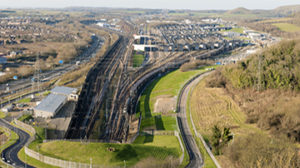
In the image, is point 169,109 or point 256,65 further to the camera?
point 256,65

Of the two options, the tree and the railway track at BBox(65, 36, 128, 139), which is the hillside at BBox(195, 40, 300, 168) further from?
the railway track at BBox(65, 36, 128, 139)

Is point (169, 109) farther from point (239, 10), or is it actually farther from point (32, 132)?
point (239, 10)

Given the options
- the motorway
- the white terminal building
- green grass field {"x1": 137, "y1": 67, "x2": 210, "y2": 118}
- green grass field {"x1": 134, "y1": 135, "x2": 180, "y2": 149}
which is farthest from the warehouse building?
green grass field {"x1": 134, "y1": 135, "x2": 180, "y2": 149}

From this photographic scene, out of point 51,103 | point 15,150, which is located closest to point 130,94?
point 51,103

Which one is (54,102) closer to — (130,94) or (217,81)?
(130,94)

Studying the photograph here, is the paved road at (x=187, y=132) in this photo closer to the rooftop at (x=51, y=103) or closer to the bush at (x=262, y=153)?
the bush at (x=262, y=153)

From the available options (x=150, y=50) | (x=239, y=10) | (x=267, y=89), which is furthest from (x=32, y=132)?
(x=239, y=10)
